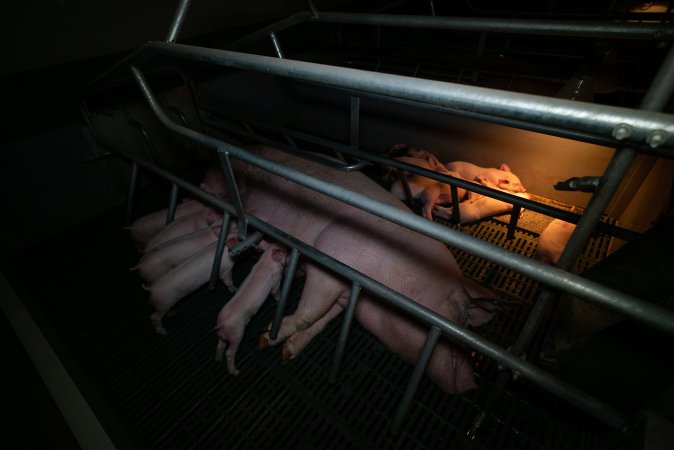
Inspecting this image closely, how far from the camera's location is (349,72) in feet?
2.77

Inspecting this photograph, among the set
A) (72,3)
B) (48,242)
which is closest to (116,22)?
(72,3)

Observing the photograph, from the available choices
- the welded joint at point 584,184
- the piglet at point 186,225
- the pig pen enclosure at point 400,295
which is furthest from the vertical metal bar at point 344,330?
the piglet at point 186,225

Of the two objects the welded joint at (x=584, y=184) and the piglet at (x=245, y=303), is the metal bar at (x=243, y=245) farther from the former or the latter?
the welded joint at (x=584, y=184)

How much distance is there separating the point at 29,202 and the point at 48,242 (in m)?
0.39

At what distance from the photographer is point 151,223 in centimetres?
257

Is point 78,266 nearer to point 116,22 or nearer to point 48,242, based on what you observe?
point 48,242

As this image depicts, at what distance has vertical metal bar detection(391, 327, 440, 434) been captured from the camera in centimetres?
129

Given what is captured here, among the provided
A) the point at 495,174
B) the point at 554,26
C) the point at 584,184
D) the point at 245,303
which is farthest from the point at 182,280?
the point at 495,174

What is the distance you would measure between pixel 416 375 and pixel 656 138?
123 centimetres

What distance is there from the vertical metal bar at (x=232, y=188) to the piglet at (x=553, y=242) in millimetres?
2037

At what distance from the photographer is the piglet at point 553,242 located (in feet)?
7.22

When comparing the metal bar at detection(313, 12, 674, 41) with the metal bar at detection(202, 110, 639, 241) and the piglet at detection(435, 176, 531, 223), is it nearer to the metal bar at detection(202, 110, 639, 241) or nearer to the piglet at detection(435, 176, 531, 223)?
the metal bar at detection(202, 110, 639, 241)

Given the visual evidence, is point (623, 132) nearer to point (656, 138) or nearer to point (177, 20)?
point (656, 138)

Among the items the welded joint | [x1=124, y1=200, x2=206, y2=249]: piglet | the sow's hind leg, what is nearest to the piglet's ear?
the sow's hind leg
